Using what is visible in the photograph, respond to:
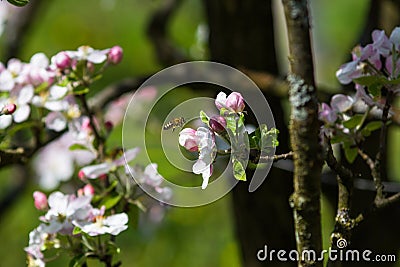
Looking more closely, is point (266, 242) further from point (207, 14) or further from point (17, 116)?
point (17, 116)

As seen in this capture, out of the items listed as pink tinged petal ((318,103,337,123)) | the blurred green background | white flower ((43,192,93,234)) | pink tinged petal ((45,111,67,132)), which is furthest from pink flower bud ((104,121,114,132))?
the blurred green background

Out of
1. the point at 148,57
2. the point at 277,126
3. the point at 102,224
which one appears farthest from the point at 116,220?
the point at 148,57

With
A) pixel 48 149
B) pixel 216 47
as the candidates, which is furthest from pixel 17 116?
pixel 48 149

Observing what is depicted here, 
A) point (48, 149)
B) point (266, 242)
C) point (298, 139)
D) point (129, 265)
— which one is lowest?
point (129, 265)

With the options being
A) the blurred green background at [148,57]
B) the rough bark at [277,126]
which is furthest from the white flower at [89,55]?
the blurred green background at [148,57]

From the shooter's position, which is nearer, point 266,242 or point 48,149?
point 266,242

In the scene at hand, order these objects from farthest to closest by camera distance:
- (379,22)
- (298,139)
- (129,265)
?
(129,265), (379,22), (298,139)
